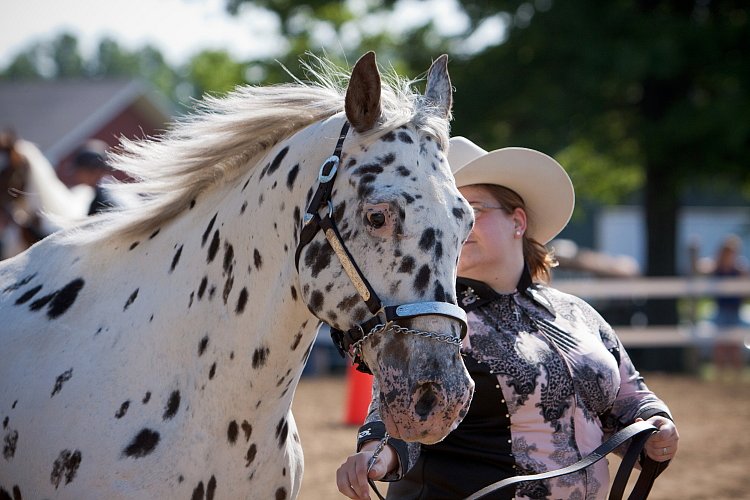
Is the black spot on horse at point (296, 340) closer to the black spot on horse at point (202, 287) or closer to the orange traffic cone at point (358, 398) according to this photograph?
the black spot on horse at point (202, 287)

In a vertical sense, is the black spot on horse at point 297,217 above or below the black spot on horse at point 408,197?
below

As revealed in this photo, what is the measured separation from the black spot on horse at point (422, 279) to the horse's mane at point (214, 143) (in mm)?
671

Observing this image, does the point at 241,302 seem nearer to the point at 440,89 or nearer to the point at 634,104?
the point at 440,89

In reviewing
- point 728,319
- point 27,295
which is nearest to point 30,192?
point 27,295

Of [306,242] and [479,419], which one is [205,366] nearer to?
[306,242]

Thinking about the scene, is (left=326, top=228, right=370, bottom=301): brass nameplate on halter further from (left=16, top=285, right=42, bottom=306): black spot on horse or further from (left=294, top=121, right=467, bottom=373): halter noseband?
(left=16, top=285, right=42, bottom=306): black spot on horse

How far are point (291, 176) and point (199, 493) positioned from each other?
98 cm

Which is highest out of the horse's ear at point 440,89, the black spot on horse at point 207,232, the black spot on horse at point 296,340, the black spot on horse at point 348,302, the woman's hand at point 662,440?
the horse's ear at point 440,89

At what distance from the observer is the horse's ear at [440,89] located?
2.82m

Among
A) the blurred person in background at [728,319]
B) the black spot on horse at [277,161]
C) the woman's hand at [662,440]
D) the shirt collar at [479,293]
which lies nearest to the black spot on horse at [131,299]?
the black spot on horse at [277,161]

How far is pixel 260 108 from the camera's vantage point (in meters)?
3.02

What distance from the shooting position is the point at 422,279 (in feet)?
7.94

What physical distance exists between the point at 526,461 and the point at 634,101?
589 inches

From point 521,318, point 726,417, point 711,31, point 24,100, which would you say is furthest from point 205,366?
point 24,100
